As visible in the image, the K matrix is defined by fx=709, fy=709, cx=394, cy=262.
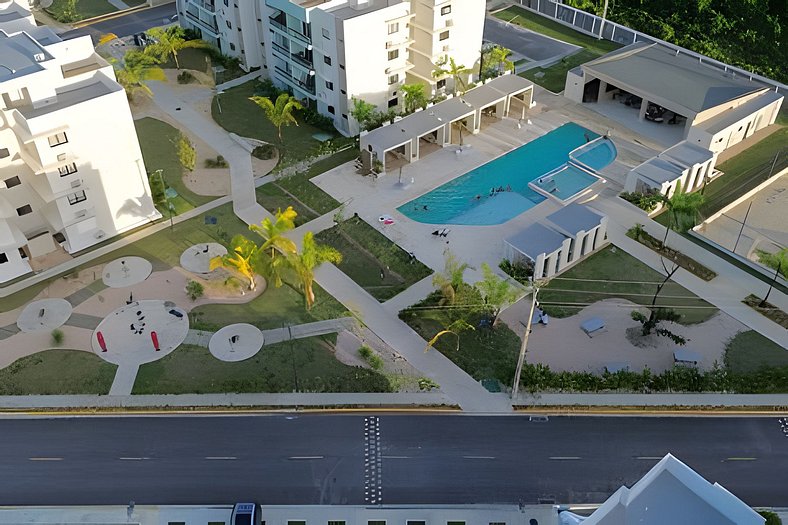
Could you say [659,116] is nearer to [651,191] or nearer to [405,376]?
[651,191]

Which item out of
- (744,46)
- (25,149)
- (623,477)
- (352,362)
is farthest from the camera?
(744,46)

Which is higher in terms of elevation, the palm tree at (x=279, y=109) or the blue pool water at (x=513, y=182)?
the palm tree at (x=279, y=109)

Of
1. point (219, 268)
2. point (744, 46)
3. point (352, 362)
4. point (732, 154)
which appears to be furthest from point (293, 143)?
point (744, 46)

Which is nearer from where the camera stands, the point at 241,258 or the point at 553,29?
the point at 241,258

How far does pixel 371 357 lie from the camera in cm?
4566

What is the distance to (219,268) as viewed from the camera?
172 feet

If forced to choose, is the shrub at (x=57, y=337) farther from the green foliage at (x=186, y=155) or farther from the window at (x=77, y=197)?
the green foliage at (x=186, y=155)

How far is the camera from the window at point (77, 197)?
51250 mm

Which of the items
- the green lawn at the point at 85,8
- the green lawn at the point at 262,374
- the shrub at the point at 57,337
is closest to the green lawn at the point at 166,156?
the shrub at the point at 57,337

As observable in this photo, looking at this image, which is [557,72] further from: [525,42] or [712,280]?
[712,280]

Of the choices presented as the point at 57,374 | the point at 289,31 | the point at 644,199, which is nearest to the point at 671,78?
the point at 644,199

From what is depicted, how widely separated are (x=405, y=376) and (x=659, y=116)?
40263 millimetres

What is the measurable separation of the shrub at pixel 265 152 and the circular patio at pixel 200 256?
12332 mm

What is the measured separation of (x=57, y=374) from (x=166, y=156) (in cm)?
2537
